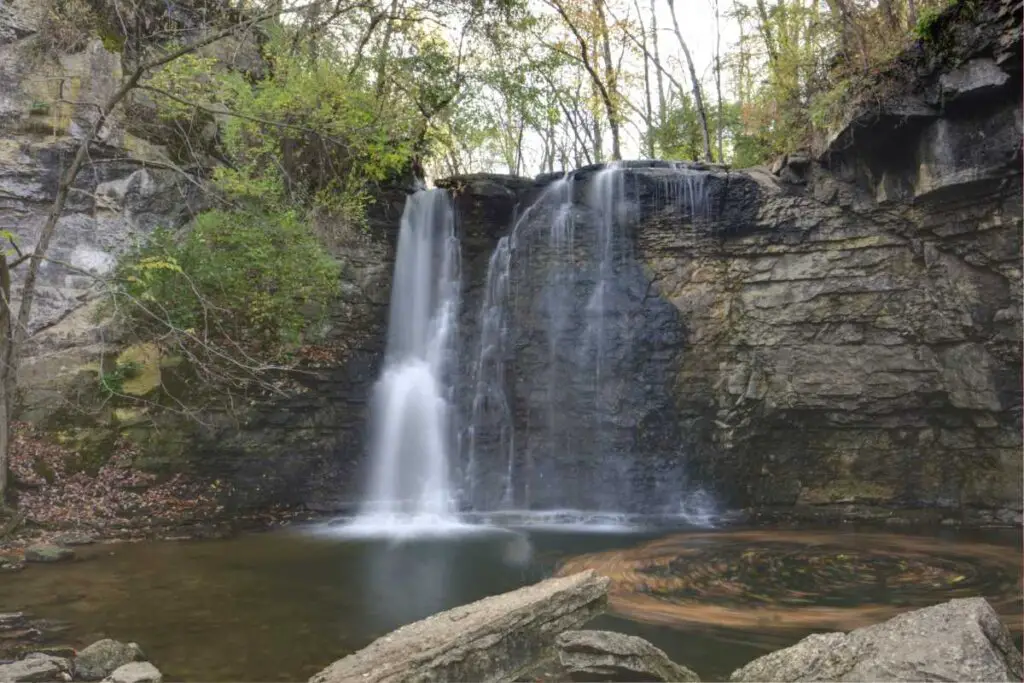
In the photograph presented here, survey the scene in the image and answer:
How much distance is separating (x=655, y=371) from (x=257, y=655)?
878 centimetres

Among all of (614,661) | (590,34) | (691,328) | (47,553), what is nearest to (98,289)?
(47,553)

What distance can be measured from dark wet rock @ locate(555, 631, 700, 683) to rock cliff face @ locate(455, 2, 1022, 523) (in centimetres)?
779

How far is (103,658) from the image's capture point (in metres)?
4.55

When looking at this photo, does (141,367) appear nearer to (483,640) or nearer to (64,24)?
(64,24)

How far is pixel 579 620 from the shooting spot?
4.64m

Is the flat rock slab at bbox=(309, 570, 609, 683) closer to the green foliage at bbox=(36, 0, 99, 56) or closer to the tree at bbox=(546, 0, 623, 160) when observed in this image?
the green foliage at bbox=(36, 0, 99, 56)

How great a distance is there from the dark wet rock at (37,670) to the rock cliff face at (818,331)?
8.18 meters

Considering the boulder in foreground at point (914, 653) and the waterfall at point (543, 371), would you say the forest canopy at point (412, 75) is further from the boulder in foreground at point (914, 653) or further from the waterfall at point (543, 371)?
the boulder in foreground at point (914, 653)

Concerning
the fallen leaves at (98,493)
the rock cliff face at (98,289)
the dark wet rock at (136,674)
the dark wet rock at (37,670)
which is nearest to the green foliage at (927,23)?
the rock cliff face at (98,289)

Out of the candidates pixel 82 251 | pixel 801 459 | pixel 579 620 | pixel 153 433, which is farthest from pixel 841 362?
pixel 82 251

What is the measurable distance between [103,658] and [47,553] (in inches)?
154

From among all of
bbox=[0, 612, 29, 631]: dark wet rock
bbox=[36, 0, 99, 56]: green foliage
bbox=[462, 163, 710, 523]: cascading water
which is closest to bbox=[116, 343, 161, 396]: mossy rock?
bbox=[36, 0, 99, 56]: green foliage

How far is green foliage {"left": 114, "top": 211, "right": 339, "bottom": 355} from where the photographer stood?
10.7 m

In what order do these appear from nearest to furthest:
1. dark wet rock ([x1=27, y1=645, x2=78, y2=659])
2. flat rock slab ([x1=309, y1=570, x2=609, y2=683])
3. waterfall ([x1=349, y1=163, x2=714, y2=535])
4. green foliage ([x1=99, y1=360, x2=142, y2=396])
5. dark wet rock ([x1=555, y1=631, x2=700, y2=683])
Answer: flat rock slab ([x1=309, y1=570, x2=609, y2=683]) < dark wet rock ([x1=555, y1=631, x2=700, y2=683]) < dark wet rock ([x1=27, y1=645, x2=78, y2=659]) < green foliage ([x1=99, y1=360, x2=142, y2=396]) < waterfall ([x1=349, y1=163, x2=714, y2=535])
